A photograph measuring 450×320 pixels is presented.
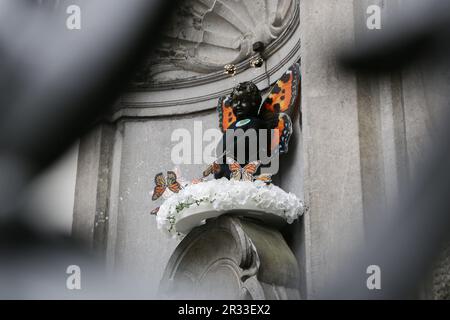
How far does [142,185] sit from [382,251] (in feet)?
16.4

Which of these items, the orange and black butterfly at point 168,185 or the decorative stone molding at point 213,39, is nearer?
the orange and black butterfly at point 168,185

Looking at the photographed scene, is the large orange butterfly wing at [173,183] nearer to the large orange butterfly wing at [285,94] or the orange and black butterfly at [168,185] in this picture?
the orange and black butterfly at [168,185]

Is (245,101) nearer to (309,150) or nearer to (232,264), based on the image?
(309,150)

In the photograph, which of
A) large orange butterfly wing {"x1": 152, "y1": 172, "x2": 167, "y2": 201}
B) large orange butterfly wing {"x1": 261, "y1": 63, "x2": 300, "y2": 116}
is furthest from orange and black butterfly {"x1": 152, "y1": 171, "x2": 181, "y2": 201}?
large orange butterfly wing {"x1": 261, "y1": 63, "x2": 300, "y2": 116}

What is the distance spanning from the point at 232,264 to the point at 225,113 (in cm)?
162

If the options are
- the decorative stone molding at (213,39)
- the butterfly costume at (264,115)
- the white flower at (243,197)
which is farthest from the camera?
the decorative stone molding at (213,39)

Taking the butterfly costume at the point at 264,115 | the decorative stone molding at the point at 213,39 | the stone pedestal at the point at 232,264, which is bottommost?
the stone pedestal at the point at 232,264

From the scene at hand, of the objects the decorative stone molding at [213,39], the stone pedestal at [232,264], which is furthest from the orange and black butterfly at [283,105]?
the stone pedestal at [232,264]

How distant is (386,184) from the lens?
3322 millimetres

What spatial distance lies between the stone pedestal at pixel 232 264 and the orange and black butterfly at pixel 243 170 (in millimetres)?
289

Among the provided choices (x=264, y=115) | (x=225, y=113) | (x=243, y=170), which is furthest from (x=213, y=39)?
(x=243, y=170)

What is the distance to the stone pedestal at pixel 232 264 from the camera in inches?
147

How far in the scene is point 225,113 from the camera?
17.0 feet

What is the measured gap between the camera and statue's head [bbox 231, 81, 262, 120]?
15.3ft
